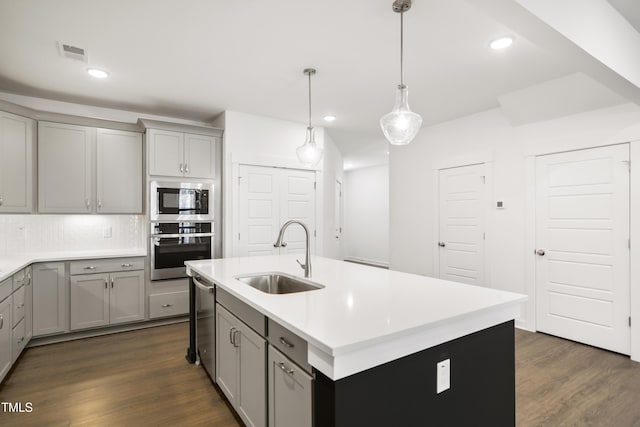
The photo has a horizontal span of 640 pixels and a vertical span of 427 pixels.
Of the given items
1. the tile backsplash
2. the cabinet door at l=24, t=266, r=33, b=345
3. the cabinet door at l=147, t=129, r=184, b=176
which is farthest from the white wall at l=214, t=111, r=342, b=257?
the cabinet door at l=24, t=266, r=33, b=345

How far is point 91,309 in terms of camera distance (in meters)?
3.53

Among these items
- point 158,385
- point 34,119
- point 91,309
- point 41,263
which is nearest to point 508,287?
point 158,385

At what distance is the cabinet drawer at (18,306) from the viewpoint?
2.74 m

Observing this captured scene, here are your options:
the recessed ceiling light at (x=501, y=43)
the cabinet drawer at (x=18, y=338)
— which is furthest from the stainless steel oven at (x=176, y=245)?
the recessed ceiling light at (x=501, y=43)

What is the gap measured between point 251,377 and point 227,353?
16.3 inches

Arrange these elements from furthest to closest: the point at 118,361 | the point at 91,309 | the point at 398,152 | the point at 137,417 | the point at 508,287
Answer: the point at 398,152 < the point at 508,287 < the point at 91,309 < the point at 118,361 < the point at 137,417

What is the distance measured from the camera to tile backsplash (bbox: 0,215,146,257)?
3.57 metres

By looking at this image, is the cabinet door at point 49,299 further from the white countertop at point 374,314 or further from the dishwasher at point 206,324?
the white countertop at point 374,314

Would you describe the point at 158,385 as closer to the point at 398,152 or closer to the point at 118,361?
the point at 118,361

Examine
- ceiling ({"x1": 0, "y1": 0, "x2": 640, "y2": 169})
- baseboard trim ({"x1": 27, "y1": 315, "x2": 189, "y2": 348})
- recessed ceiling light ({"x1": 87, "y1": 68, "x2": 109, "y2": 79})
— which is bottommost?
baseboard trim ({"x1": 27, "y1": 315, "x2": 189, "y2": 348})

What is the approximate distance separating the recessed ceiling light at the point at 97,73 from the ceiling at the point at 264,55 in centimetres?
5

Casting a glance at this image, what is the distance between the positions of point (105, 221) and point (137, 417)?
2.67 m

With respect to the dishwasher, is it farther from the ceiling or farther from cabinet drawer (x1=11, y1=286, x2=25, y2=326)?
the ceiling

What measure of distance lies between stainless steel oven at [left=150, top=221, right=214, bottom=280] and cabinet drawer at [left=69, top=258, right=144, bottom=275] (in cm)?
17
